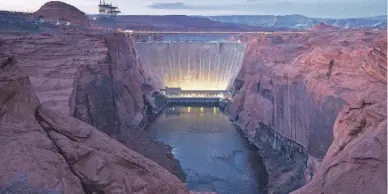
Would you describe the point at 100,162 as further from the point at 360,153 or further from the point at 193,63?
the point at 193,63

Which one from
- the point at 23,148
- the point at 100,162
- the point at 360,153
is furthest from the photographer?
the point at 360,153

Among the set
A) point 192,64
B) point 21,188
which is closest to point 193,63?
point 192,64

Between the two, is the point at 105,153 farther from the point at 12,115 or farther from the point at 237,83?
the point at 237,83

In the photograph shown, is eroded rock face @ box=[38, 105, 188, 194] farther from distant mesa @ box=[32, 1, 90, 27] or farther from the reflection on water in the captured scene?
distant mesa @ box=[32, 1, 90, 27]

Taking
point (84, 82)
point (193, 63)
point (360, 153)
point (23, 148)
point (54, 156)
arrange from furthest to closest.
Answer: point (193, 63), point (84, 82), point (360, 153), point (54, 156), point (23, 148)

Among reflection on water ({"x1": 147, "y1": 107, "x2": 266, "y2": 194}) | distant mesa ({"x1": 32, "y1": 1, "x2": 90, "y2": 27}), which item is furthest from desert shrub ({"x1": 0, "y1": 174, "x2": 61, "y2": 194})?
distant mesa ({"x1": 32, "y1": 1, "x2": 90, "y2": 27})

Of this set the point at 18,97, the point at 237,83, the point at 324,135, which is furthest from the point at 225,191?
the point at 237,83
